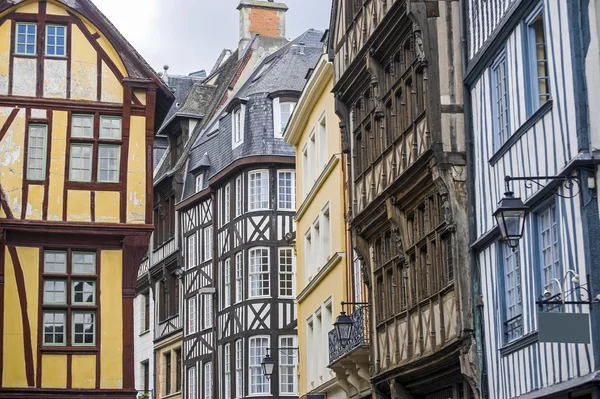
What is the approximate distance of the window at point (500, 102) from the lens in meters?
15.8

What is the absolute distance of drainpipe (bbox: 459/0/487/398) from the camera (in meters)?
16.5

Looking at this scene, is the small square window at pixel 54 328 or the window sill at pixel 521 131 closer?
the window sill at pixel 521 131

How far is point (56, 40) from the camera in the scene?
80.8 ft

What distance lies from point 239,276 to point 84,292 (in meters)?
15.3

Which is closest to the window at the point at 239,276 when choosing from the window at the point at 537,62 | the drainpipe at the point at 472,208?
the drainpipe at the point at 472,208

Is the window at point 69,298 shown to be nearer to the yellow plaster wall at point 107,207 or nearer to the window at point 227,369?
the yellow plaster wall at point 107,207

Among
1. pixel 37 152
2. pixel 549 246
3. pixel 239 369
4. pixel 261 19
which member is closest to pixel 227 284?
pixel 239 369

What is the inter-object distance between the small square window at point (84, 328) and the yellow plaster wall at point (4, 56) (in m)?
4.80

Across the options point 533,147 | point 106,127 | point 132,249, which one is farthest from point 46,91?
point 533,147

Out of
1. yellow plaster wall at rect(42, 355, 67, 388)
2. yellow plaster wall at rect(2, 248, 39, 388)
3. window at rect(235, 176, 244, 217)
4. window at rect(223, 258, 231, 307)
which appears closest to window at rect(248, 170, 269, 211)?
window at rect(235, 176, 244, 217)

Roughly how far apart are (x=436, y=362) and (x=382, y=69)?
Answer: 19.2ft

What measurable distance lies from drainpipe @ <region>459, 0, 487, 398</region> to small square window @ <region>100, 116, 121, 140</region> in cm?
925

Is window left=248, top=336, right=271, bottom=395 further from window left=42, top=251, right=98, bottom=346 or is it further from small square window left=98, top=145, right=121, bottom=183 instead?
small square window left=98, top=145, right=121, bottom=183

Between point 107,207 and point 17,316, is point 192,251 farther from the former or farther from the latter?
point 17,316
